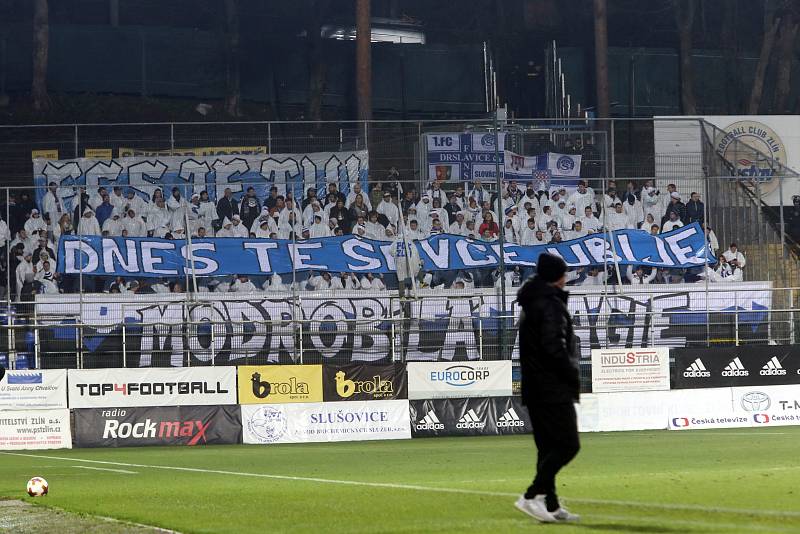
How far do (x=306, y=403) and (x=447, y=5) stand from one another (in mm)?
32524

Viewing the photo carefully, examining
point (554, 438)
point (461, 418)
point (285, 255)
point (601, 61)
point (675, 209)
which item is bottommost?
point (461, 418)

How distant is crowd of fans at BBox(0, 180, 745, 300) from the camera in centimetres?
3450

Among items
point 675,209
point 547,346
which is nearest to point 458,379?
point 675,209

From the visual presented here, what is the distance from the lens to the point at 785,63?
53406 mm

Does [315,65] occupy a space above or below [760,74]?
above

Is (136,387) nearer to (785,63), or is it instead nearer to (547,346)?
(547,346)

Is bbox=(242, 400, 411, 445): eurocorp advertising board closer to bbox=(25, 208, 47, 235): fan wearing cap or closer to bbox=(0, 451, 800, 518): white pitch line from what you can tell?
bbox=(0, 451, 800, 518): white pitch line

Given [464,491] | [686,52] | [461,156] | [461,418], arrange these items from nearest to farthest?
[464,491] → [461,418] → [461,156] → [686,52]

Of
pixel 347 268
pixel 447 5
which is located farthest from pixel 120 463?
pixel 447 5

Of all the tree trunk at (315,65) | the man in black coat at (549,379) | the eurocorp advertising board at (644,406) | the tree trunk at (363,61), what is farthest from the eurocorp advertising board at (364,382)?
the tree trunk at (315,65)

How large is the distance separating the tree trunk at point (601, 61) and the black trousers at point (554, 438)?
4055 cm

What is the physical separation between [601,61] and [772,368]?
21631 mm

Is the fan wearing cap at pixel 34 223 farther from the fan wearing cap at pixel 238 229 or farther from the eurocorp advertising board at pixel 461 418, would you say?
the eurocorp advertising board at pixel 461 418

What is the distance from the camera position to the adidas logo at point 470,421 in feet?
96.0
